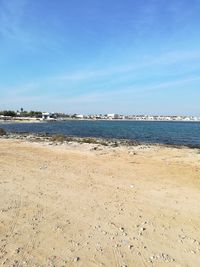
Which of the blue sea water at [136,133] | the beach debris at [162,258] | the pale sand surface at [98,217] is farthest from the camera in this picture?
the blue sea water at [136,133]

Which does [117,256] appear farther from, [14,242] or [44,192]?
[44,192]

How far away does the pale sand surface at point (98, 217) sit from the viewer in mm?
8562

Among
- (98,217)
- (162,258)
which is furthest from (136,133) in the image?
(162,258)

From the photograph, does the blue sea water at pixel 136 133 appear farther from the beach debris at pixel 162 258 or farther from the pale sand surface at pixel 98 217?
the beach debris at pixel 162 258

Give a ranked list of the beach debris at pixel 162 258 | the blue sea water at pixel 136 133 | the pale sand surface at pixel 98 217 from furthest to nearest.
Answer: the blue sea water at pixel 136 133, the pale sand surface at pixel 98 217, the beach debris at pixel 162 258

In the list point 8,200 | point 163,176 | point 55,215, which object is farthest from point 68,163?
point 55,215

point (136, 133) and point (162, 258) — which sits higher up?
point (162, 258)

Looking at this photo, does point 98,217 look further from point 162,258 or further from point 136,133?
point 136,133

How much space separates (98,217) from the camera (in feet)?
36.9

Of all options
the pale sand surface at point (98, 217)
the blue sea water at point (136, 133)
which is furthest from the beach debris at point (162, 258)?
the blue sea water at point (136, 133)

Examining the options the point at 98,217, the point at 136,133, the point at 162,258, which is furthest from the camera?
the point at 136,133

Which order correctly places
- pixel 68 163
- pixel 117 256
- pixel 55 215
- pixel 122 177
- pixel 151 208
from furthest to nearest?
pixel 68 163 < pixel 122 177 < pixel 151 208 < pixel 55 215 < pixel 117 256

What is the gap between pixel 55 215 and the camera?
37.2 ft

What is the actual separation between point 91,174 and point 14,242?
9.66m
